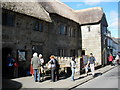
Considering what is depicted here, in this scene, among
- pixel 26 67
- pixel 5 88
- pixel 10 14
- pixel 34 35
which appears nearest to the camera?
pixel 5 88

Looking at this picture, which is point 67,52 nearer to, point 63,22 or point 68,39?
point 68,39

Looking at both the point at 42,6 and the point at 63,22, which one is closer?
the point at 42,6

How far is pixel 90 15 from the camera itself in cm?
2773

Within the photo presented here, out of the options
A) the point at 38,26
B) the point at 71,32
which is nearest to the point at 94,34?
the point at 71,32

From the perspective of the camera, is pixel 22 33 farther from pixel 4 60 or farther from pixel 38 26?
pixel 4 60

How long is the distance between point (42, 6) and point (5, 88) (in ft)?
40.9

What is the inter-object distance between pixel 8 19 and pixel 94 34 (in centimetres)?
1586

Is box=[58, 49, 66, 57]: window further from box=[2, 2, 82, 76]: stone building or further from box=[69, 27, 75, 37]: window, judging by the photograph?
box=[69, 27, 75, 37]: window

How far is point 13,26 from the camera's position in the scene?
13.9 meters

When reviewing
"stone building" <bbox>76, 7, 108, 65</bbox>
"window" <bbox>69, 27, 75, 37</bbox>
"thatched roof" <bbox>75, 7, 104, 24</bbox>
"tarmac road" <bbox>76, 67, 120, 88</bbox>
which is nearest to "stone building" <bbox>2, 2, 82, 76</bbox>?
"window" <bbox>69, 27, 75, 37</bbox>

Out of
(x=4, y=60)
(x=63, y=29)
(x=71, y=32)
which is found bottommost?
(x=4, y=60)

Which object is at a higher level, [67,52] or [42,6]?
[42,6]

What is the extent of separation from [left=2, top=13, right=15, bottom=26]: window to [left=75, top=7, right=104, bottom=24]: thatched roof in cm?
1505

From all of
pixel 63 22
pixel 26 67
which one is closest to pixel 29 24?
pixel 26 67
